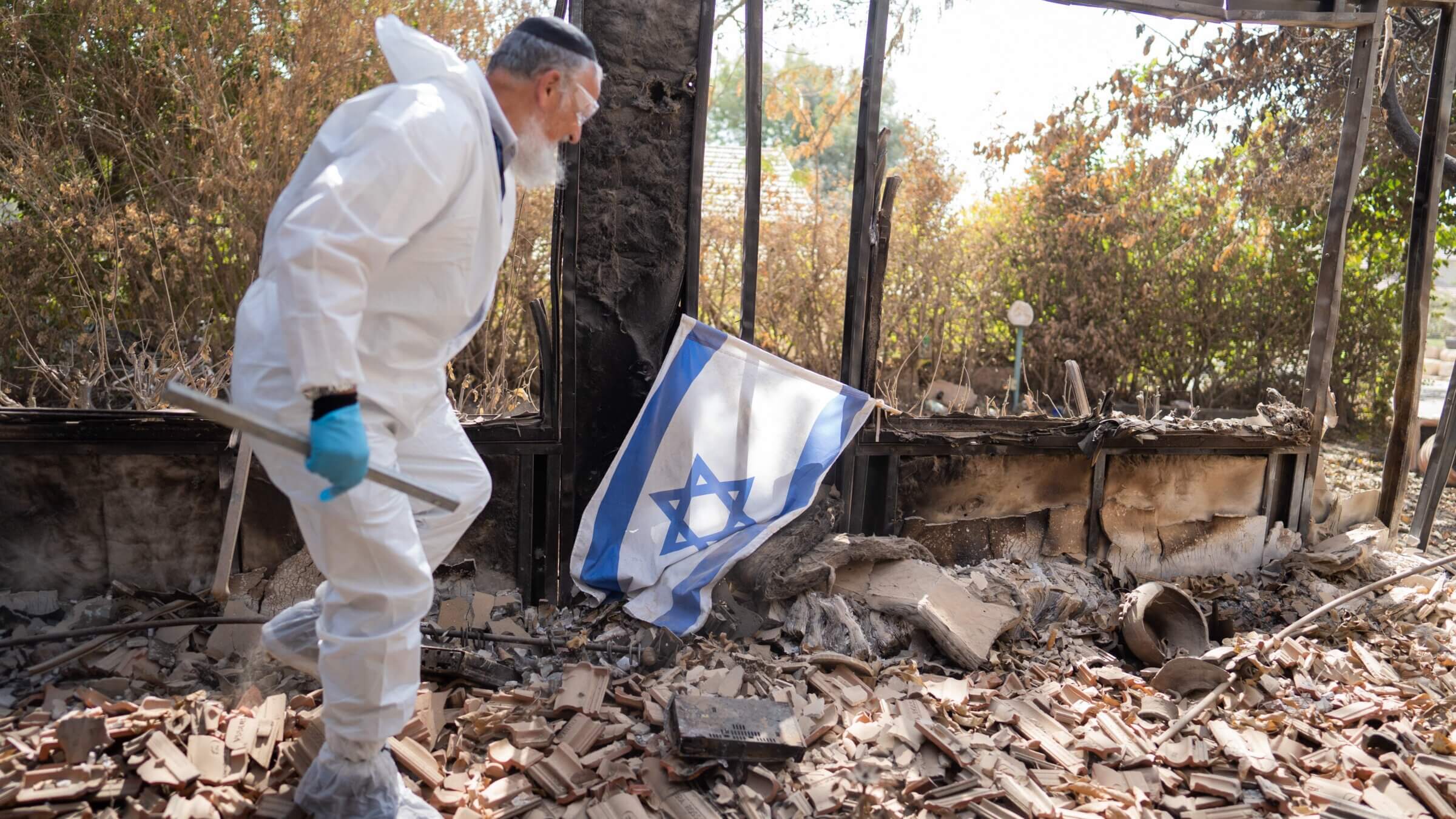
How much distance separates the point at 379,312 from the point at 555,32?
2.93 ft

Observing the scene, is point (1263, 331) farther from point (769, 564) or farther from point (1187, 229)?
point (769, 564)

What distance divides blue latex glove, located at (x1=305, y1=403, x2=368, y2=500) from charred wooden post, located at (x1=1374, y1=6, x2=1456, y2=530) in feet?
18.6

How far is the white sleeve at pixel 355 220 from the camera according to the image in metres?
2.05

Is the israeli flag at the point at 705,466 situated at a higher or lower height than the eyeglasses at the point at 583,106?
lower

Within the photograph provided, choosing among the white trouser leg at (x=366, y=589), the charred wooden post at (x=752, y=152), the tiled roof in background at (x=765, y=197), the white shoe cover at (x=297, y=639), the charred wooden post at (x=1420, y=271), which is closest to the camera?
the white trouser leg at (x=366, y=589)

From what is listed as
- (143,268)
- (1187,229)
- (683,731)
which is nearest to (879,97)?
(683,731)

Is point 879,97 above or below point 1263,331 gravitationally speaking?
above

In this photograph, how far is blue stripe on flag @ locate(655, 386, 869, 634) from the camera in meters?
3.71

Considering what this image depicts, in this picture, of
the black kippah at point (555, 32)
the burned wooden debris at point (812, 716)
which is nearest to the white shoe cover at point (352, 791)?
the burned wooden debris at point (812, 716)

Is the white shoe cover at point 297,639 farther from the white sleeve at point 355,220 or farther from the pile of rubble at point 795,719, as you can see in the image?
the white sleeve at point 355,220

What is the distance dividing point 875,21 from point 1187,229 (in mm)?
7061

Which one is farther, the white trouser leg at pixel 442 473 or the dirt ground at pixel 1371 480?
the dirt ground at pixel 1371 480

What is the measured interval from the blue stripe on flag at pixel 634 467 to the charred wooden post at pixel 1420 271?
13.9 ft

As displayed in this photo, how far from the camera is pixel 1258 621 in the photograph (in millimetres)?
4648
